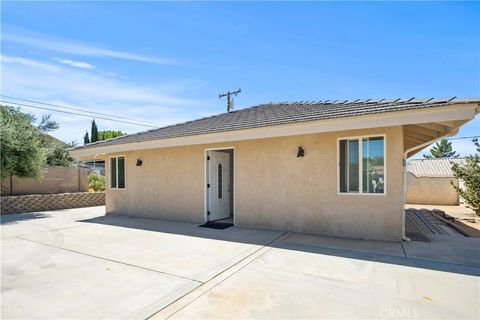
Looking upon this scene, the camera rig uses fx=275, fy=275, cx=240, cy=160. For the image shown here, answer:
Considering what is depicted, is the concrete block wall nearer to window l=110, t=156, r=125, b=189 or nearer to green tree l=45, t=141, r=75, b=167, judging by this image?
green tree l=45, t=141, r=75, b=167

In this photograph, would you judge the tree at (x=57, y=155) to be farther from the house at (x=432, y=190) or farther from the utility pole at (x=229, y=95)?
the house at (x=432, y=190)

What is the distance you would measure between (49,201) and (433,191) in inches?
880

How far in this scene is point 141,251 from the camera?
19.6ft

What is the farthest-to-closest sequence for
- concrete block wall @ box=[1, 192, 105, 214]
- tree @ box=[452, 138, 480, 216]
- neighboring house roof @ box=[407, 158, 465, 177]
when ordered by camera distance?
1. neighboring house roof @ box=[407, 158, 465, 177]
2. concrete block wall @ box=[1, 192, 105, 214]
3. tree @ box=[452, 138, 480, 216]

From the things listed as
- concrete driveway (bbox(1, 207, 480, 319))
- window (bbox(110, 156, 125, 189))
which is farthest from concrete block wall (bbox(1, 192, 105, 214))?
concrete driveway (bbox(1, 207, 480, 319))

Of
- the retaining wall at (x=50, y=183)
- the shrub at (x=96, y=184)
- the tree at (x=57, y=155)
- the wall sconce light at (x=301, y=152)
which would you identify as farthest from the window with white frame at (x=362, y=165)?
the tree at (x=57, y=155)

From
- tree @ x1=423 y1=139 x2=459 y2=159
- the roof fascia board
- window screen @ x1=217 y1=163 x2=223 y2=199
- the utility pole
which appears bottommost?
window screen @ x1=217 y1=163 x2=223 y2=199

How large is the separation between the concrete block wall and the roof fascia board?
788cm

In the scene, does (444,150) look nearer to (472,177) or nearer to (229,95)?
(229,95)

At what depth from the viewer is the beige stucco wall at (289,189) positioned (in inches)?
260

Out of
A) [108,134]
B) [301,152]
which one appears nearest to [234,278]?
[301,152]

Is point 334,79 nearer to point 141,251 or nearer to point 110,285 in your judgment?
point 141,251

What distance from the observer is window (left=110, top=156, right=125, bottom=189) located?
11946mm

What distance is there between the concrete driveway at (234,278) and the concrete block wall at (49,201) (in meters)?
6.85
